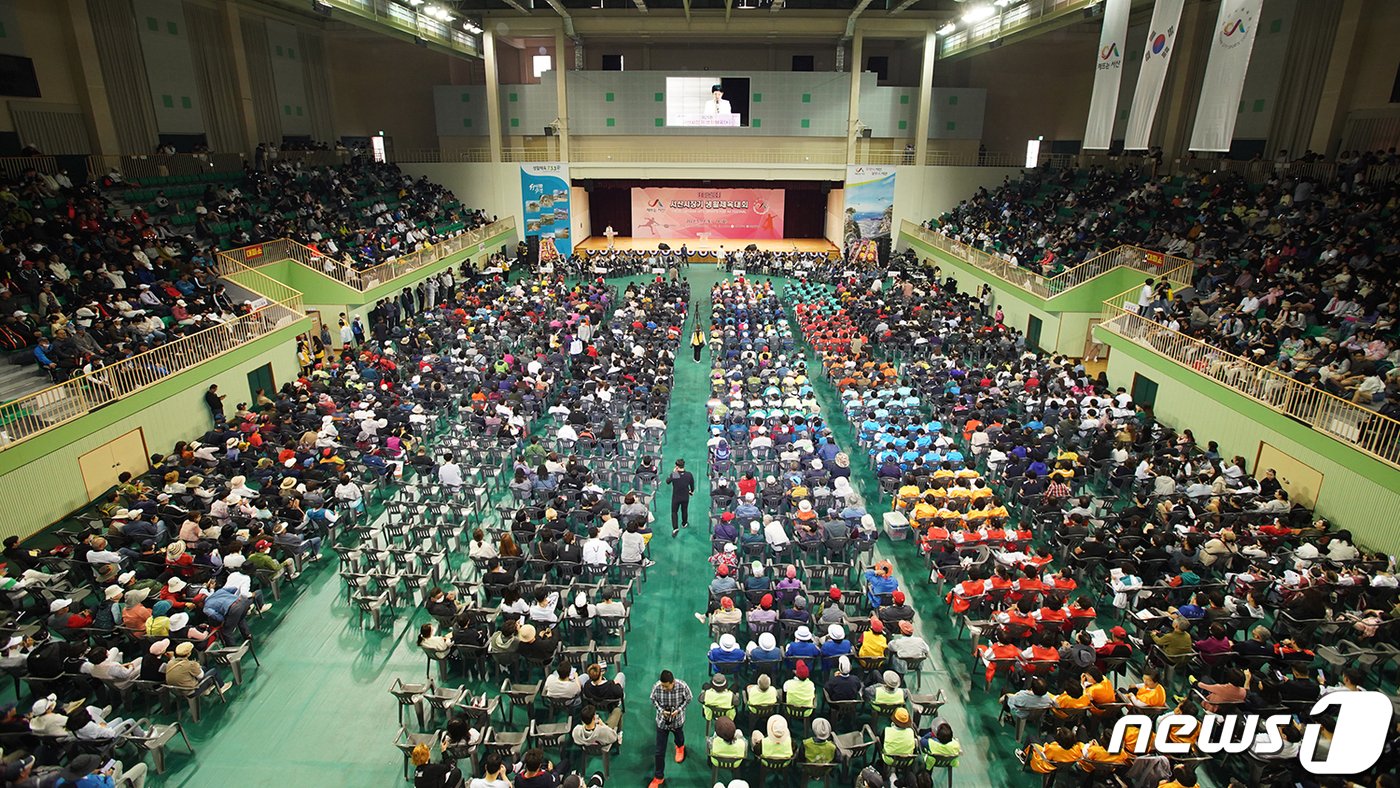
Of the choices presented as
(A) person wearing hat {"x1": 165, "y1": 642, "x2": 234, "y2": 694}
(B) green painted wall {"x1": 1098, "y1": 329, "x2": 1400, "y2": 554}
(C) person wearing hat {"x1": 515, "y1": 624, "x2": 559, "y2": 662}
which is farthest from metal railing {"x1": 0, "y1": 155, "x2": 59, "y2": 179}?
(B) green painted wall {"x1": 1098, "y1": 329, "x2": 1400, "y2": 554}

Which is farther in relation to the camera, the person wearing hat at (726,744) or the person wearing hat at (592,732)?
the person wearing hat at (592,732)

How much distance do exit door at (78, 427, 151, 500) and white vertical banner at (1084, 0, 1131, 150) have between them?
77.7 ft

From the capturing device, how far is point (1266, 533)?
38.3 ft

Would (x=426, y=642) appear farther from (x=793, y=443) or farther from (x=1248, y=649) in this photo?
(x=1248, y=649)

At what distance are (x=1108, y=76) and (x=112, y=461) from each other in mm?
25432

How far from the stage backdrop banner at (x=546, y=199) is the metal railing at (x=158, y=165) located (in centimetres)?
1412

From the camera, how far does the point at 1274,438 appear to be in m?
13.9

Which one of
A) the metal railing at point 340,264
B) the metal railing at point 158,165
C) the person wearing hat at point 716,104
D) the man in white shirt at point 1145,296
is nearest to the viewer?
the man in white shirt at point 1145,296

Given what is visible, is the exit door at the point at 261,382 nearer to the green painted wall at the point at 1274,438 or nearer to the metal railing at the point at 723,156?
the green painted wall at the point at 1274,438

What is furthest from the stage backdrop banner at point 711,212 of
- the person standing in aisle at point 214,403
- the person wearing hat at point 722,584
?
the person wearing hat at point 722,584

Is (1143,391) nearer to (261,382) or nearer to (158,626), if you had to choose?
(158,626)

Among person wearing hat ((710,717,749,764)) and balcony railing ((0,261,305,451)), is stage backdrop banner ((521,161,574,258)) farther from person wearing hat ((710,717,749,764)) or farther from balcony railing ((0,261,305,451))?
person wearing hat ((710,717,749,764))

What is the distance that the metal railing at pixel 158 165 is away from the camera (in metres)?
22.7

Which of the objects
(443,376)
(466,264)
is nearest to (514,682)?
(443,376)
